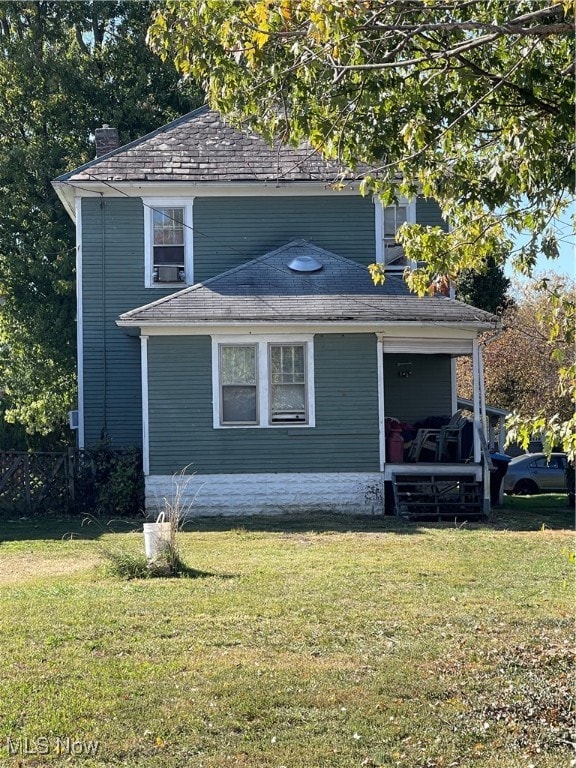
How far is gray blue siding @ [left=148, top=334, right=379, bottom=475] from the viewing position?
17500 mm

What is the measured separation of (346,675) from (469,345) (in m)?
11.9

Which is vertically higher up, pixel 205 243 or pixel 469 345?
pixel 205 243

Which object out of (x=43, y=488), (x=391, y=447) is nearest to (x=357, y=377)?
(x=391, y=447)

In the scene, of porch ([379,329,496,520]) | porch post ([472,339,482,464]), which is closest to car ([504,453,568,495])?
porch ([379,329,496,520])

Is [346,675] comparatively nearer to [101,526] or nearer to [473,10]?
[473,10]

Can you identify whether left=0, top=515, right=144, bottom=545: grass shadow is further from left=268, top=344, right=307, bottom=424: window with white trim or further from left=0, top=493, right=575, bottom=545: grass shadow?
left=268, top=344, right=307, bottom=424: window with white trim

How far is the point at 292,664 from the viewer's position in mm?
6945

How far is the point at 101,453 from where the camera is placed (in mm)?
17953

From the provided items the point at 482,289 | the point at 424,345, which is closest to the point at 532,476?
the point at 482,289

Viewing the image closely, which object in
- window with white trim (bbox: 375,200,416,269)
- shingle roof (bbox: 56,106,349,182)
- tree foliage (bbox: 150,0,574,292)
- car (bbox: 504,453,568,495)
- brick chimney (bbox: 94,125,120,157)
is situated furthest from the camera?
car (bbox: 504,453,568,495)

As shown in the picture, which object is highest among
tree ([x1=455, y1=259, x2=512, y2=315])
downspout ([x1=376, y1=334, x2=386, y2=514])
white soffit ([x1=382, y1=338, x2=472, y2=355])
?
tree ([x1=455, y1=259, x2=512, y2=315])

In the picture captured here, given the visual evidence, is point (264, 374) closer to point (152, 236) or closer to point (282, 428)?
point (282, 428)

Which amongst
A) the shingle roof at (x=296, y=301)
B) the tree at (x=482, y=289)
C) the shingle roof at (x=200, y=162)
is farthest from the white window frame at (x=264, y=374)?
the tree at (x=482, y=289)

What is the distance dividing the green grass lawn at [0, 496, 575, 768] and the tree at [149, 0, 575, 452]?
9.38 feet
